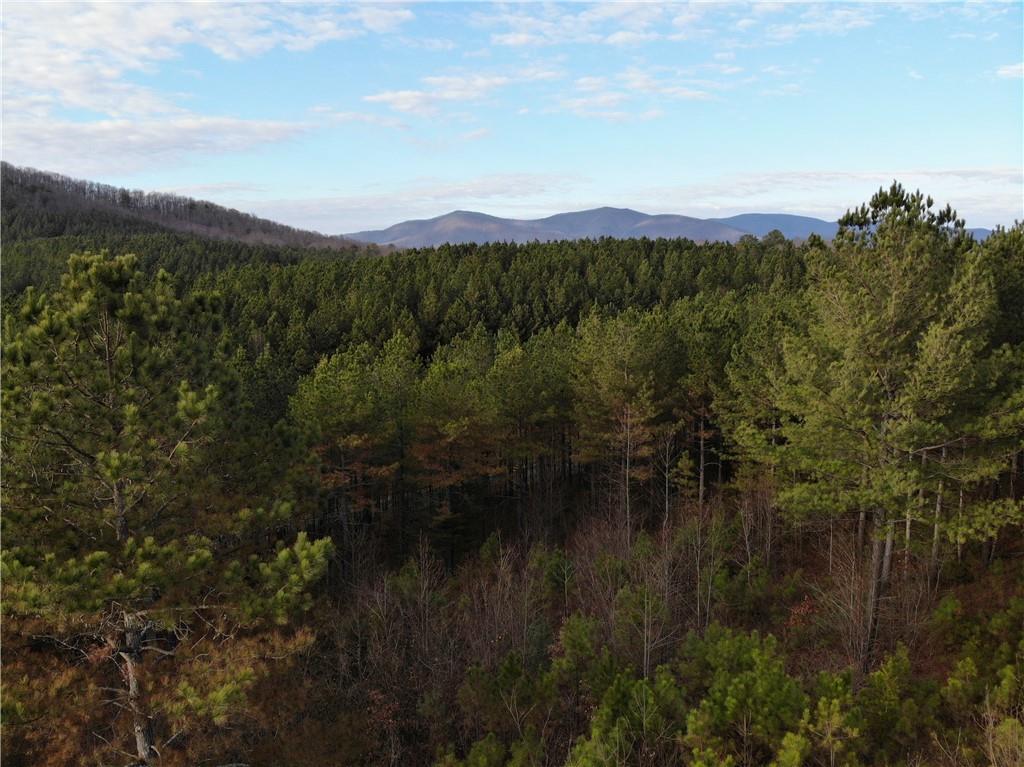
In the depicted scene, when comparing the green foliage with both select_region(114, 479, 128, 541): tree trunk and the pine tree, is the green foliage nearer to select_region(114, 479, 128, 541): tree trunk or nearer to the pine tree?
the pine tree

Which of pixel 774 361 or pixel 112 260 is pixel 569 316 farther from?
pixel 112 260

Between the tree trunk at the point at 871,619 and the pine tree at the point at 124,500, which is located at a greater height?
the pine tree at the point at 124,500

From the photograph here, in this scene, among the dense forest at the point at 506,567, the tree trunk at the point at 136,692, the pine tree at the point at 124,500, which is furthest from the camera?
the tree trunk at the point at 136,692

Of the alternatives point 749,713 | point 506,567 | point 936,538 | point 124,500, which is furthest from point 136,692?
point 936,538

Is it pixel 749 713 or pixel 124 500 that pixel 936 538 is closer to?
pixel 749 713

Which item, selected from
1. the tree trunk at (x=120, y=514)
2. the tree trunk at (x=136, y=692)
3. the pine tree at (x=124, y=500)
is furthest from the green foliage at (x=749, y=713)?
the tree trunk at (x=120, y=514)

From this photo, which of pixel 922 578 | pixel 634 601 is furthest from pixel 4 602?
pixel 922 578

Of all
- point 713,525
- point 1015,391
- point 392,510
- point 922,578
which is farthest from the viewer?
point 392,510

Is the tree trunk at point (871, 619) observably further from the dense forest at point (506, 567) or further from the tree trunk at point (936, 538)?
the tree trunk at point (936, 538)
